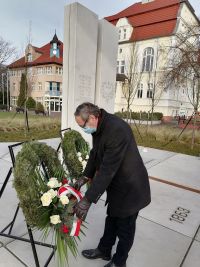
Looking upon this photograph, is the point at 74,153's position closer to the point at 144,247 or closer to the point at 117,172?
the point at 117,172

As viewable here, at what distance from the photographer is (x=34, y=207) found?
179 cm

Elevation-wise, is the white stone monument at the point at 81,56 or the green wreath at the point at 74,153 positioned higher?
the white stone monument at the point at 81,56

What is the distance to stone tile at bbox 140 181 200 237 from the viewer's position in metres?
3.15

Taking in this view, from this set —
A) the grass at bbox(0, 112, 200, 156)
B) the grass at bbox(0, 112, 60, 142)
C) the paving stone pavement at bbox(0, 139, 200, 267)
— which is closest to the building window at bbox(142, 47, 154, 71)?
the grass at bbox(0, 112, 200, 156)

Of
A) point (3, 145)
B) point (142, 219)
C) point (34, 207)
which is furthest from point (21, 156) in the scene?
point (3, 145)

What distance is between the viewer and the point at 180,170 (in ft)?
19.3

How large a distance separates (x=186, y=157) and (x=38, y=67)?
34.6m

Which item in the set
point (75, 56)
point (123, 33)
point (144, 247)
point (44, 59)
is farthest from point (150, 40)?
point (144, 247)

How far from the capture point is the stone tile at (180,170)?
5070 millimetres

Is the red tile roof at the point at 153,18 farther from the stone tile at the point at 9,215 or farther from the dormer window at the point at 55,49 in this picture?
the stone tile at the point at 9,215

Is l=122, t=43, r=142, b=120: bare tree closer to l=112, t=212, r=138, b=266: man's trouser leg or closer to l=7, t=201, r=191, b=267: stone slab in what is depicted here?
l=7, t=201, r=191, b=267: stone slab

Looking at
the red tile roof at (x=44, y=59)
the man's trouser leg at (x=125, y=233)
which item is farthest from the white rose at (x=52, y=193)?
the red tile roof at (x=44, y=59)

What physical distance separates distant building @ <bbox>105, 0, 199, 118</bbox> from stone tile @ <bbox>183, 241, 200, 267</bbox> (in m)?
22.4

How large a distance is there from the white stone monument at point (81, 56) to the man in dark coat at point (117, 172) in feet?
10.0
